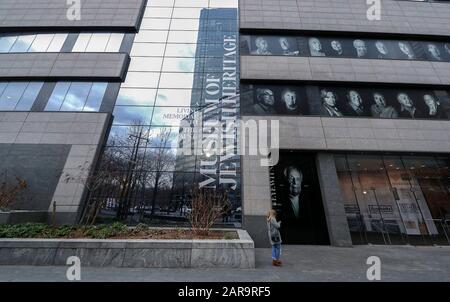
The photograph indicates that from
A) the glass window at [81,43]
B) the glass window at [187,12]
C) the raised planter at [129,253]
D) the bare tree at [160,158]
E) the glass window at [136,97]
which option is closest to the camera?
the raised planter at [129,253]

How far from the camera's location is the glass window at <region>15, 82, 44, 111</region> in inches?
580

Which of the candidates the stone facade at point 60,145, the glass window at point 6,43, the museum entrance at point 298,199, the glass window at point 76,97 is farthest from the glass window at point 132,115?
the glass window at point 6,43

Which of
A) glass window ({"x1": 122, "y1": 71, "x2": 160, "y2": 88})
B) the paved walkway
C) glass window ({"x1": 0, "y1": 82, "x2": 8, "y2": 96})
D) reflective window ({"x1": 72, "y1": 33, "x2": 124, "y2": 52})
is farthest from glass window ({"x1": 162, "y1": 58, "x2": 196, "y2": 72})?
the paved walkway

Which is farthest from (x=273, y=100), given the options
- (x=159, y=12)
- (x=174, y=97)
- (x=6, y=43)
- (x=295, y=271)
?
(x=6, y=43)

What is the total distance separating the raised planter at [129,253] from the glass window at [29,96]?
1211 centimetres

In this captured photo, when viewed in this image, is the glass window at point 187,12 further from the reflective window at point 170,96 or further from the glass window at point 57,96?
the glass window at point 57,96

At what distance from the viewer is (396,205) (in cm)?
1252

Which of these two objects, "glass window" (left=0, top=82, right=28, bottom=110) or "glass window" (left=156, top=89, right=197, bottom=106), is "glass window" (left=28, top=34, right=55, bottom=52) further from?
"glass window" (left=156, top=89, right=197, bottom=106)

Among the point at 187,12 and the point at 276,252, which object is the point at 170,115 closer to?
the point at 187,12

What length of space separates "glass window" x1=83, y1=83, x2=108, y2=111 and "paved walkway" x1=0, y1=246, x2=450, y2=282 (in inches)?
434

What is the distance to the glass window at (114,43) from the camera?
16842 mm

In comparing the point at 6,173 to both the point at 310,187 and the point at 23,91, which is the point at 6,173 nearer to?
the point at 23,91

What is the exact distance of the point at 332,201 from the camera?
39.7 feet

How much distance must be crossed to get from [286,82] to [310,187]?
24.8 feet
